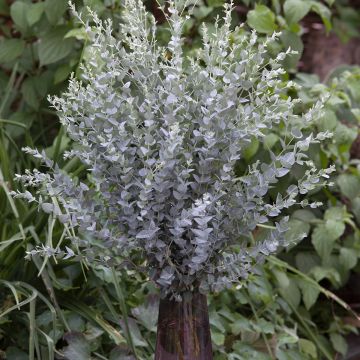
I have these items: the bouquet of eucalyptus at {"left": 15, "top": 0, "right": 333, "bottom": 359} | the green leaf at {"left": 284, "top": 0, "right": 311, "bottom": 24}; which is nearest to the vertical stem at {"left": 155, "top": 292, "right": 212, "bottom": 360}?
the bouquet of eucalyptus at {"left": 15, "top": 0, "right": 333, "bottom": 359}

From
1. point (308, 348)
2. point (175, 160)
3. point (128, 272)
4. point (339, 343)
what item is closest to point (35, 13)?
point (128, 272)

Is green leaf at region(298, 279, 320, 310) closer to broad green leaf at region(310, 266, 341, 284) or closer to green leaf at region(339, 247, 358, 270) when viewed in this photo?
broad green leaf at region(310, 266, 341, 284)

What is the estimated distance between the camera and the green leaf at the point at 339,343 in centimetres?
229

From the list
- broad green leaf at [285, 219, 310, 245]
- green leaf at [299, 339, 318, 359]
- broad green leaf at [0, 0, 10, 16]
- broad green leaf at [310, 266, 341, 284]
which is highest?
broad green leaf at [0, 0, 10, 16]

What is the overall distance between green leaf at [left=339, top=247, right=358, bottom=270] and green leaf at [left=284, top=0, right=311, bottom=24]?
2.45 feet

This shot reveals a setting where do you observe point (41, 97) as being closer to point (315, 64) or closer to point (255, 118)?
point (255, 118)

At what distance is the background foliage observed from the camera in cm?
177

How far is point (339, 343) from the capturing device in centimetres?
231

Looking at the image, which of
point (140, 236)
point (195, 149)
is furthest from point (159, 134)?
point (140, 236)

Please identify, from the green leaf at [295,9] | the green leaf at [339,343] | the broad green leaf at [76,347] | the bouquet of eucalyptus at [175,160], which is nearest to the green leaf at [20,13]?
the green leaf at [295,9]

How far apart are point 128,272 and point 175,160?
57cm

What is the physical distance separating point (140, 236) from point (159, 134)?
7.6 inches

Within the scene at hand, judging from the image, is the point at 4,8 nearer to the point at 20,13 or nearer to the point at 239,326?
the point at 20,13

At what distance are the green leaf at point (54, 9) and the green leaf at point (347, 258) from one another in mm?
1153
